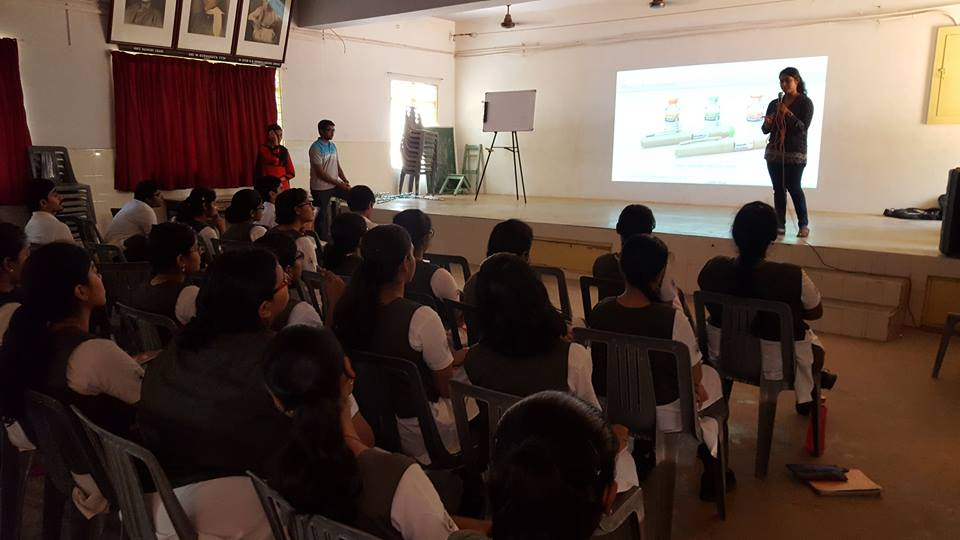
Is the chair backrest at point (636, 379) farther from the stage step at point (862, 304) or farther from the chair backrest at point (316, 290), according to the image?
the stage step at point (862, 304)

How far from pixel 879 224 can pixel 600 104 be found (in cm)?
401

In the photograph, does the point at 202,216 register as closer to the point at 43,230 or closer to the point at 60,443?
the point at 43,230

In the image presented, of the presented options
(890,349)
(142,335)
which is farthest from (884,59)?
(142,335)

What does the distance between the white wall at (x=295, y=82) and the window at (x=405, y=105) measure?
0.15 meters

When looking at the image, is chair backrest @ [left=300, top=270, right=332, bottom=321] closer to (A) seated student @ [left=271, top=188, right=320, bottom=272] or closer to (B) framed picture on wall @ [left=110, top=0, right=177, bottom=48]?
(A) seated student @ [left=271, top=188, right=320, bottom=272]

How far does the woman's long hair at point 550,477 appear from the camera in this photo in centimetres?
88

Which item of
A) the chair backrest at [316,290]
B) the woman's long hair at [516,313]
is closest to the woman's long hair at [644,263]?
the woman's long hair at [516,313]

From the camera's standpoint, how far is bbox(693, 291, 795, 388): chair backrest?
255 cm

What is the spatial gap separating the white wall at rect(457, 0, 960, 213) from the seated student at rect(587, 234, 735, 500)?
6.39 m

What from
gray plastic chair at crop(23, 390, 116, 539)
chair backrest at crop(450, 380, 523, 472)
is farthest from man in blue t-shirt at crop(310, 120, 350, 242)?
chair backrest at crop(450, 380, 523, 472)

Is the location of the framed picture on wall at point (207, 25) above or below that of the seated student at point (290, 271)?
above

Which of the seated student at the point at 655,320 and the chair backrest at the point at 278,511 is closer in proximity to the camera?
the chair backrest at the point at 278,511

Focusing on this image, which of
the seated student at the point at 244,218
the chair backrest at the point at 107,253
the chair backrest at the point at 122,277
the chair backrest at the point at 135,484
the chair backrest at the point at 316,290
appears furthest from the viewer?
the seated student at the point at 244,218

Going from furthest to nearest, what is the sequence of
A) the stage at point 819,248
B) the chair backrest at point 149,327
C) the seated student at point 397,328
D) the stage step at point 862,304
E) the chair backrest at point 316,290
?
the stage at point 819,248 < the stage step at point 862,304 < the chair backrest at point 316,290 < the chair backrest at point 149,327 < the seated student at point 397,328
